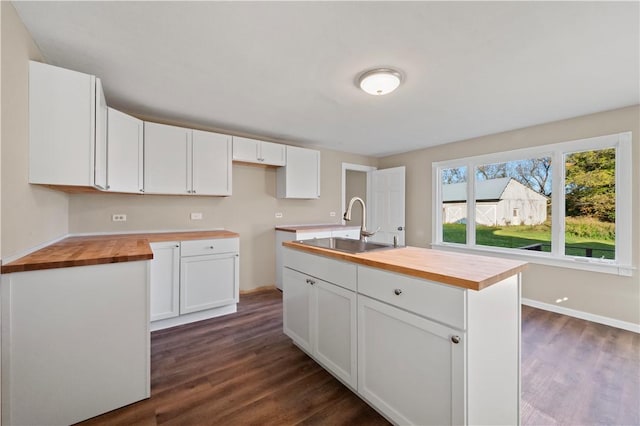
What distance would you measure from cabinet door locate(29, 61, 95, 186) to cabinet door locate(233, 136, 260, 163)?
5.50ft

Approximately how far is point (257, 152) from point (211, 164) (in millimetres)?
650

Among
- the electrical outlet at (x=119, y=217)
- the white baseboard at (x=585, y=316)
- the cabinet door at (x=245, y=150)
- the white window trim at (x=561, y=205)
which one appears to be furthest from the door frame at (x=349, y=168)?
the electrical outlet at (x=119, y=217)

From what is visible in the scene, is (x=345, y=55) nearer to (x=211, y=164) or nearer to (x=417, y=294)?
(x=417, y=294)

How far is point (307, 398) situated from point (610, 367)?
2366mm

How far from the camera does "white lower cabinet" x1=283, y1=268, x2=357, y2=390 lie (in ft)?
5.49

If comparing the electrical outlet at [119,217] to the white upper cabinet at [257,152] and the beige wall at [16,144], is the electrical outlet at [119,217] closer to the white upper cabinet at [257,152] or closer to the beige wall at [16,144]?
the beige wall at [16,144]

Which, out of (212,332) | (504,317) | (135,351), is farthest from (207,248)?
(504,317)

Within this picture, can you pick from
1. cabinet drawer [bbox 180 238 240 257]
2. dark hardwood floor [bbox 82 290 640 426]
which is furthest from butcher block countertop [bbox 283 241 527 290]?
cabinet drawer [bbox 180 238 240 257]

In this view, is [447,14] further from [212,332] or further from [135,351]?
[212,332]

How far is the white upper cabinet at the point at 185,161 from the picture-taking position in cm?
282

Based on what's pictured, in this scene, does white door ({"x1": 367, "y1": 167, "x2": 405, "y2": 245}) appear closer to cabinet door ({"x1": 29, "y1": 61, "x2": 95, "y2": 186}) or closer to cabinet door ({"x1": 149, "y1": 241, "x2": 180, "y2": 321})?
cabinet door ({"x1": 149, "y1": 241, "x2": 180, "y2": 321})

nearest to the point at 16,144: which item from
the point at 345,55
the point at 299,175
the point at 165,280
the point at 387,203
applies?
the point at 165,280

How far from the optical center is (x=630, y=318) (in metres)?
2.69

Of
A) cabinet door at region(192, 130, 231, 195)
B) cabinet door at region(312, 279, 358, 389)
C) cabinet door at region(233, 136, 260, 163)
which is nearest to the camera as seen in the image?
cabinet door at region(312, 279, 358, 389)
